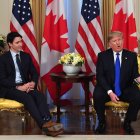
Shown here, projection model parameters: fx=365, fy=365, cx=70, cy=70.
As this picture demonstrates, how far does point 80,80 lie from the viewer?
5402mm

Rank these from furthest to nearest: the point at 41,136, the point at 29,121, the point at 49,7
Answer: the point at 49,7 < the point at 29,121 < the point at 41,136

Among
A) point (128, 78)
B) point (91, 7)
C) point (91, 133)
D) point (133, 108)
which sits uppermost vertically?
point (91, 7)

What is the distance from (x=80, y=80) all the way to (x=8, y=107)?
1.16 meters

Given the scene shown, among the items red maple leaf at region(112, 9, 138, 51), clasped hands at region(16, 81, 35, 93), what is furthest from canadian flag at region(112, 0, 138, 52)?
clasped hands at region(16, 81, 35, 93)

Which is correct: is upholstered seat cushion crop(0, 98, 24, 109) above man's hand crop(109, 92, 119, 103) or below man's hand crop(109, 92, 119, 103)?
below

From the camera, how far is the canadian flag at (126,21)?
6281 millimetres

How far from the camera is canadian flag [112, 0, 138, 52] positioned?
6.28 m

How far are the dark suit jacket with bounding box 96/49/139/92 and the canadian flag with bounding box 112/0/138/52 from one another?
1281mm

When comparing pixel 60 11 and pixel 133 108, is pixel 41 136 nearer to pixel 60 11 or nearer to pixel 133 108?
pixel 133 108

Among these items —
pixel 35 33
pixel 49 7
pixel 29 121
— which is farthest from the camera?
pixel 35 33

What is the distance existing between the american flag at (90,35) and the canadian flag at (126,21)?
31cm

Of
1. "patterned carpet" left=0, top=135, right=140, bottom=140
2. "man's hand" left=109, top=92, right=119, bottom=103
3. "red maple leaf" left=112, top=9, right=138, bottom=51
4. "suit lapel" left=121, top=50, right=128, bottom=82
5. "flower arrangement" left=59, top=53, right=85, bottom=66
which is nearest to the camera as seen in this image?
"patterned carpet" left=0, top=135, right=140, bottom=140

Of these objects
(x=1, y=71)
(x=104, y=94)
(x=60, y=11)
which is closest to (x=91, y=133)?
(x=104, y=94)

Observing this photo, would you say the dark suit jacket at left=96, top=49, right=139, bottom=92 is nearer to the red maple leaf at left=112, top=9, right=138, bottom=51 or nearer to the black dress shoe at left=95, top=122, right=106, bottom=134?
the black dress shoe at left=95, top=122, right=106, bottom=134
